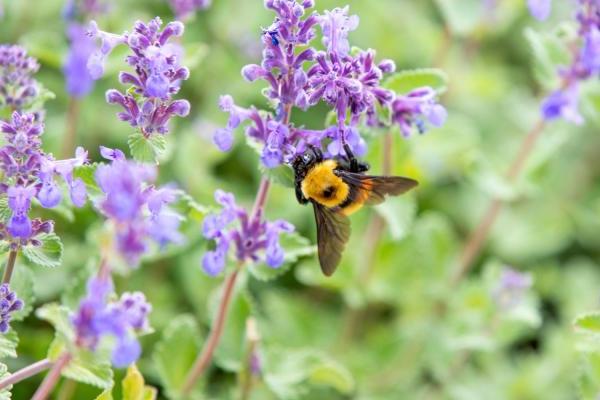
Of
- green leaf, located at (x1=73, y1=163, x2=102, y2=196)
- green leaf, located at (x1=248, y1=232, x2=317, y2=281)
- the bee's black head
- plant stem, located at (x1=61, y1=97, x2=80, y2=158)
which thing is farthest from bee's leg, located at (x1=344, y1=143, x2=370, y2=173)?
plant stem, located at (x1=61, y1=97, x2=80, y2=158)

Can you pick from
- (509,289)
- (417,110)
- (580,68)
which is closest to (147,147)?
(417,110)

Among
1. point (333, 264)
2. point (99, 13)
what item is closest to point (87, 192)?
point (333, 264)

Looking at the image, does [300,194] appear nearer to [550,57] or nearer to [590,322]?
[590,322]

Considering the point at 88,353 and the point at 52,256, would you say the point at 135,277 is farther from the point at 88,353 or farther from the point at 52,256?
the point at 88,353

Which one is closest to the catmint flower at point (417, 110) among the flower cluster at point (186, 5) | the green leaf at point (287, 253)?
the green leaf at point (287, 253)

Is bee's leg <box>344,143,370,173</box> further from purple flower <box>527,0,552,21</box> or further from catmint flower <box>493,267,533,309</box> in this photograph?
catmint flower <box>493,267,533,309</box>
